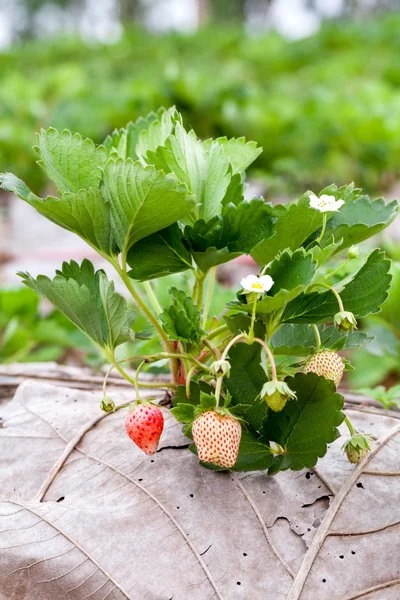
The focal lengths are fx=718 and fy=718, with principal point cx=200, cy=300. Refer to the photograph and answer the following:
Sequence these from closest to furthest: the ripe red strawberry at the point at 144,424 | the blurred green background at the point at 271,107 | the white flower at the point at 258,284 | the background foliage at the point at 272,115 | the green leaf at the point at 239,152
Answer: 1. the white flower at the point at 258,284
2. the ripe red strawberry at the point at 144,424
3. the green leaf at the point at 239,152
4. the blurred green background at the point at 271,107
5. the background foliage at the point at 272,115

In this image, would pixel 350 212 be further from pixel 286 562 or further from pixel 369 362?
pixel 369 362

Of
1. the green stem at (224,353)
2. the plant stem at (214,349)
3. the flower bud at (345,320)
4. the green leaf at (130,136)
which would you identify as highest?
the green leaf at (130,136)

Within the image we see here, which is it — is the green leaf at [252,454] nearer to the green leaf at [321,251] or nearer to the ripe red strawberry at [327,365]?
the ripe red strawberry at [327,365]

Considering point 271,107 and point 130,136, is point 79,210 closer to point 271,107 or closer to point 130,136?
Answer: point 130,136

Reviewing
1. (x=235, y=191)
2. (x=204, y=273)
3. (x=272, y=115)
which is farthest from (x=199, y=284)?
(x=272, y=115)

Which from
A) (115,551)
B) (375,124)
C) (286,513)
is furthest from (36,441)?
(375,124)

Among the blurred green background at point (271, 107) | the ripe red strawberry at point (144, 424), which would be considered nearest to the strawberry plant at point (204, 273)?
the ripe red strawberry at point (144, 424)

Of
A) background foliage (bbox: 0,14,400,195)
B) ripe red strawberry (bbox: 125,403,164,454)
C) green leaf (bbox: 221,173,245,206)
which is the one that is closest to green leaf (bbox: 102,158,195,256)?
green leaf (bbox: 221,173,245,206)

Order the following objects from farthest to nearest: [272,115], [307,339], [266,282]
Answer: [272,115] → [307,339] → [266,282]
